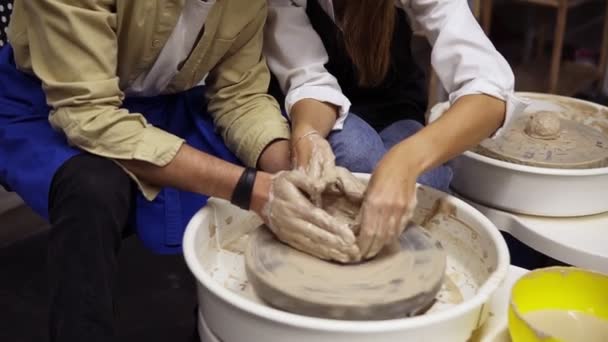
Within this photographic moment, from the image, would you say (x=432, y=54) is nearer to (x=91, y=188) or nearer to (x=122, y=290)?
(x=91, y=188)

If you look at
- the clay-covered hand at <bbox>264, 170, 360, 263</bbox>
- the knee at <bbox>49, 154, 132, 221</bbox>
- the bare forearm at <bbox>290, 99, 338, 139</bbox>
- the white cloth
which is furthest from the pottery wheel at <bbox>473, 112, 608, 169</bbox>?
the knee at <bbox>49, 154, 132, 221</bbox>

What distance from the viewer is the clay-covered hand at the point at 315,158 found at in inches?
49.6

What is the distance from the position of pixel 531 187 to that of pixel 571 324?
46 centimetres

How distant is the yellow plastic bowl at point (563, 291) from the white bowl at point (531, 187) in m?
0.41

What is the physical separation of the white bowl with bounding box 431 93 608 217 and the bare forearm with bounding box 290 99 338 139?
1.08 ft

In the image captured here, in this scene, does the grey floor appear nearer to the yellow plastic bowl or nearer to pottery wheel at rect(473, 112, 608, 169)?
pottery wheel at rect(473, 112, 608, 169)

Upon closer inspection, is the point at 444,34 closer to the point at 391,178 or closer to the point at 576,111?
the point at 391,178

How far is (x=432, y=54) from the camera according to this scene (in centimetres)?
156

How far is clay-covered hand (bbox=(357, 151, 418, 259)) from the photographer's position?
3.81 feet

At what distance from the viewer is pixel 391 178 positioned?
3.99ft

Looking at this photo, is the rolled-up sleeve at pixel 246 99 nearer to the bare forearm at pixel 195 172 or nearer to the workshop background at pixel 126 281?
the bare forearm at pixel 195 172

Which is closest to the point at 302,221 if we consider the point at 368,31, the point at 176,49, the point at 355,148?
the point at 355,148

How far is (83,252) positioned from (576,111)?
4.52ft

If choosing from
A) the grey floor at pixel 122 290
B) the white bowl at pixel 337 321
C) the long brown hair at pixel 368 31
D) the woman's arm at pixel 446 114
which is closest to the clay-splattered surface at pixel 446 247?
the white bowl at pixel 337 321
